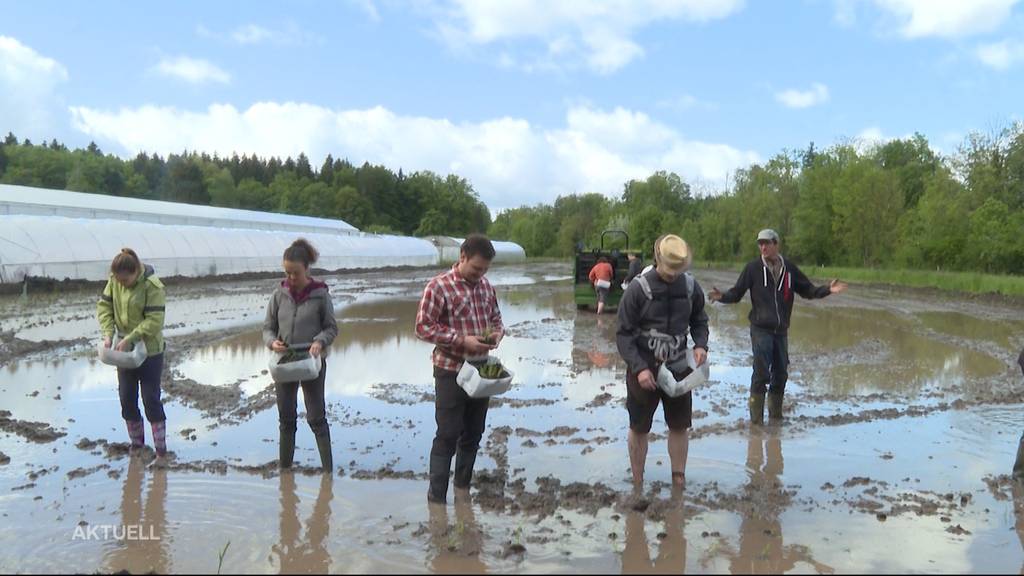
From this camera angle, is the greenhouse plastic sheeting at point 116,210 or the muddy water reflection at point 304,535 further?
the greenhouse plastic sheeting at point 116,210

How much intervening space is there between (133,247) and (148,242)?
118cm

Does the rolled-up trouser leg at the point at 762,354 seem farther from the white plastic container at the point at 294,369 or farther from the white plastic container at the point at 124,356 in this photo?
the white plastic container at the point at 124,356

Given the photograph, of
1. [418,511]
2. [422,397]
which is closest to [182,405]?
[422,397]

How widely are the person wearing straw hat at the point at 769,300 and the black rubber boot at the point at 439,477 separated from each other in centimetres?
322

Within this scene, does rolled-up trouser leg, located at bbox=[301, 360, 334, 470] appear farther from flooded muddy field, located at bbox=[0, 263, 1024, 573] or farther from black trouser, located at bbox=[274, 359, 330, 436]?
flooded muddy field, located at bbox=[0, 263, 1024, 573]

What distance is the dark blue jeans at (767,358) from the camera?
7.12m

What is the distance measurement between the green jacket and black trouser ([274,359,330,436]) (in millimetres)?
1141

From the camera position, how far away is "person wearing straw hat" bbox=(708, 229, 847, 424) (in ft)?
23.1

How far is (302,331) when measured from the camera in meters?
5.55

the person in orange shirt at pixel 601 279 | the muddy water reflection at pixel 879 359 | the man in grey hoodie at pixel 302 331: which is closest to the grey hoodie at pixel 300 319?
→ the man in grey hoodie at pixel 302 331

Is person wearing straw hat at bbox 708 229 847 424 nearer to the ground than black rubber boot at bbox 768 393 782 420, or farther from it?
farther from it

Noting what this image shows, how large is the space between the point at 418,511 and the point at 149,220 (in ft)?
156

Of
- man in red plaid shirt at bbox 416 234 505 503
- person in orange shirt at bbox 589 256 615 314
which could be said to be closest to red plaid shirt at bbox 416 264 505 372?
man in red plaid shirt at bbox 416 234 505 503

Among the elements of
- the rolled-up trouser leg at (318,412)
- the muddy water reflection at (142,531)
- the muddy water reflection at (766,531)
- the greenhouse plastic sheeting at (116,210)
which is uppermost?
the greenhouse plastic sheeting at (116,210)
